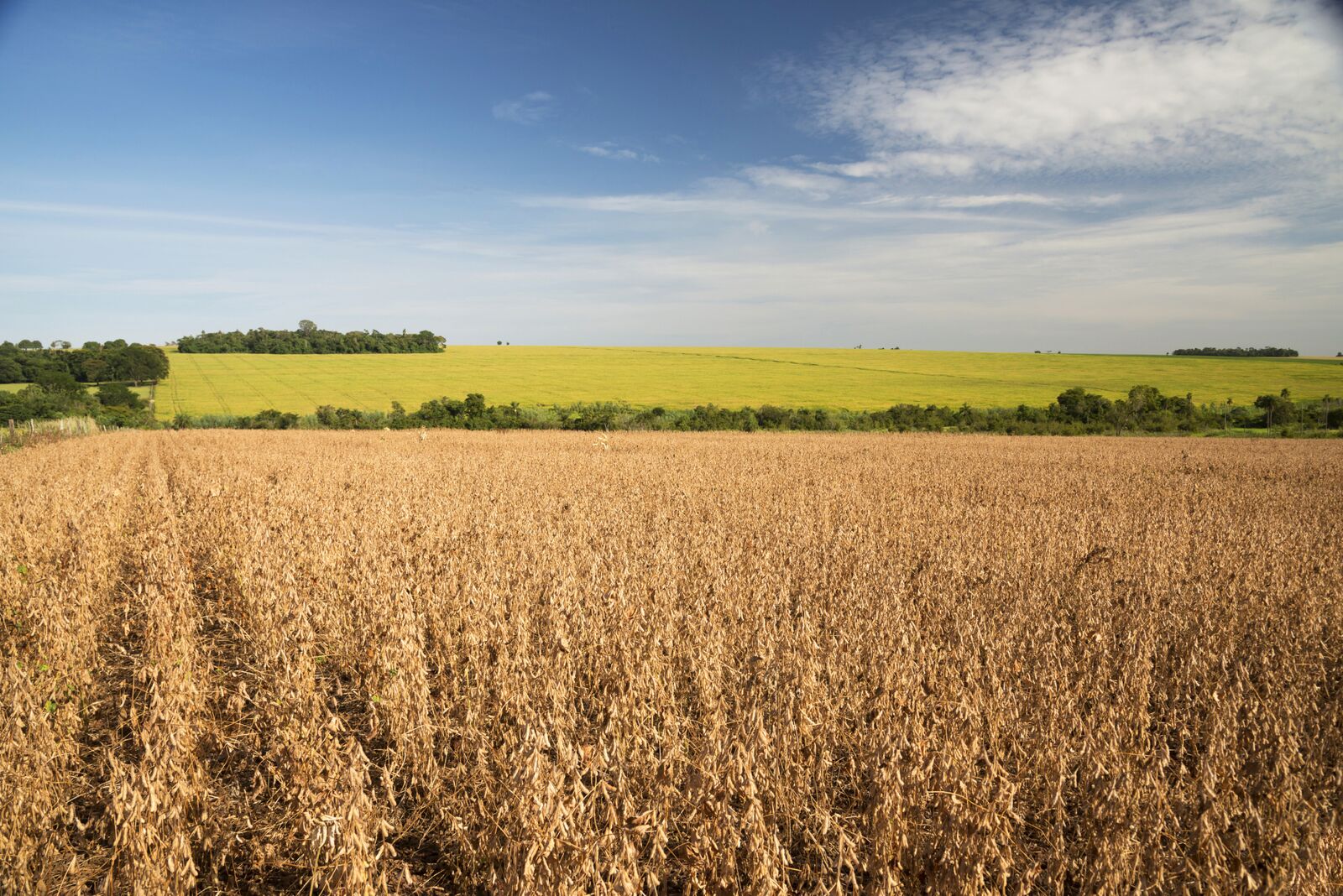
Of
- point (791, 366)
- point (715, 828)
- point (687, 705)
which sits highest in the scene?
point (791, 366)

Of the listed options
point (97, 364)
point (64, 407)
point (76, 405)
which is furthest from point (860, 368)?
point (97, 364)

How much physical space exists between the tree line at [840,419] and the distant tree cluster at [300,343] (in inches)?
1993

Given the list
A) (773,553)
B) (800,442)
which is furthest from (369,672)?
(800,442)

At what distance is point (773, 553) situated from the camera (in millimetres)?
7359

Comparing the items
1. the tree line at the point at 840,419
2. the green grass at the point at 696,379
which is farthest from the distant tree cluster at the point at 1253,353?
the tree line at the point at 840,419

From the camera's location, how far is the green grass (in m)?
50.2

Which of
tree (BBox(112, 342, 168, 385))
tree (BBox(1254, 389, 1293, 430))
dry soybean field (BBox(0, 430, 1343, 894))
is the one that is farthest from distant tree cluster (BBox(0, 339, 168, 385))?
tree (BBox(1254, 389, 1293, 430))

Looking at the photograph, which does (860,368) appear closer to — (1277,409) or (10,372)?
(1277,409)

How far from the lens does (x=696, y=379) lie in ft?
205

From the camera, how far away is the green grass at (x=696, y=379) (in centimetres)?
5025

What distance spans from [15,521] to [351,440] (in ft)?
53.5

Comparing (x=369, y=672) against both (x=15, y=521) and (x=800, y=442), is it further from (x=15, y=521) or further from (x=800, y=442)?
(x=800, y=442)

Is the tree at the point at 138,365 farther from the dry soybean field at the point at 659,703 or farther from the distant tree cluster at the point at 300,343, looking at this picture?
the dry soybean field at the point at 659,703

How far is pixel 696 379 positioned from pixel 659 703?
59.3 meters
